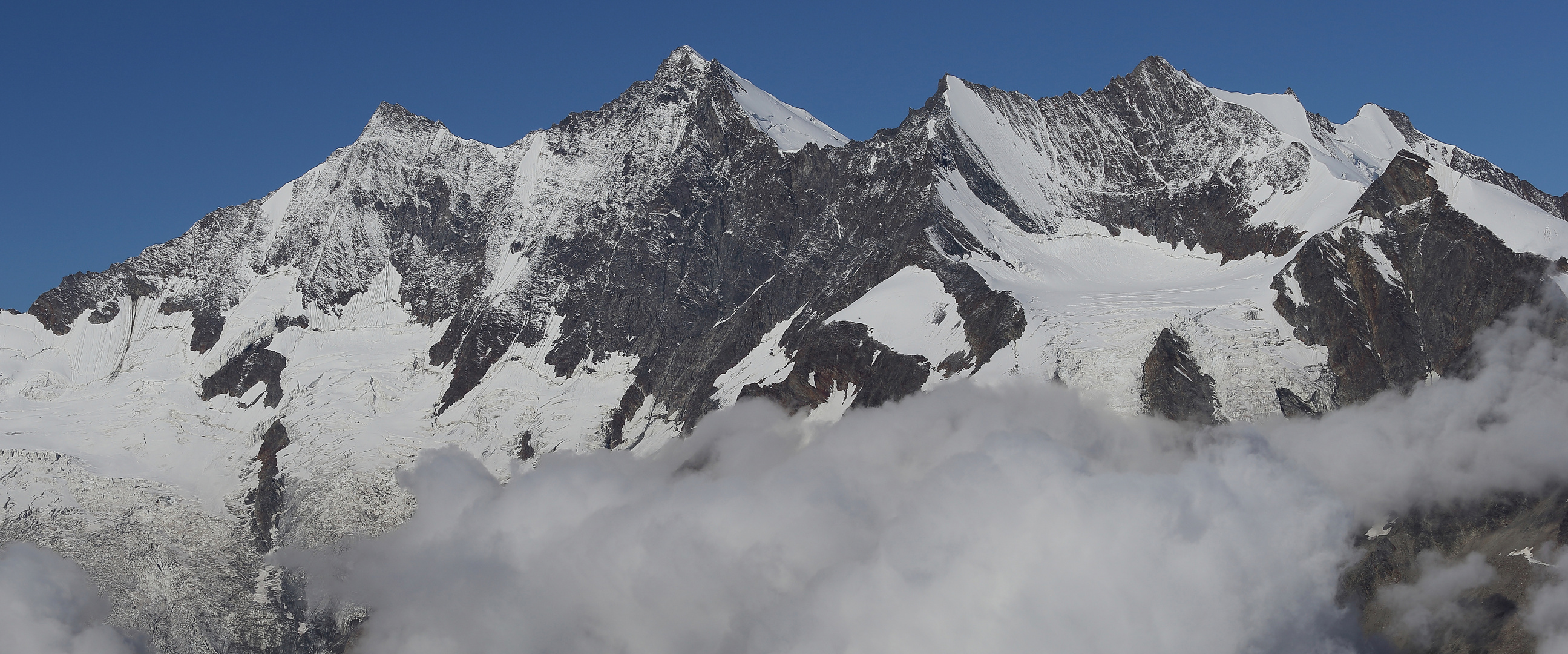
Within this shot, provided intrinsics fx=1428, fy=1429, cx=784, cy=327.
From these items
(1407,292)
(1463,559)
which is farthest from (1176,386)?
(1463,559)

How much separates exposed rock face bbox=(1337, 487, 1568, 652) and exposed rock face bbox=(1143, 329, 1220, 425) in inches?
1059

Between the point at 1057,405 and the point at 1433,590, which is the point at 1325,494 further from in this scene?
the point at 1057,405

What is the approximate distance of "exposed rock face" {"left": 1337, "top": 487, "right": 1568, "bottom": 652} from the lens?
6688 inches

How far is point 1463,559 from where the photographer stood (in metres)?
178

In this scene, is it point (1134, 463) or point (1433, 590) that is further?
point (1134, 463)

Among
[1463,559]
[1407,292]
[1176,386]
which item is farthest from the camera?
[1407,292]

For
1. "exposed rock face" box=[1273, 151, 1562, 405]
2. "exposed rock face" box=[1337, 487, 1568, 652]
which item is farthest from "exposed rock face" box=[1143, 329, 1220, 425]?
"exposed rock face" box=[1337, 487, 1568, 652]

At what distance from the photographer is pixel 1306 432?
18350cm

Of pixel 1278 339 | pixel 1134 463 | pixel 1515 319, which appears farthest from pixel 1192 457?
pixel 1515 319

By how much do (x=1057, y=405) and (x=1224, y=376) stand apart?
22.4 m

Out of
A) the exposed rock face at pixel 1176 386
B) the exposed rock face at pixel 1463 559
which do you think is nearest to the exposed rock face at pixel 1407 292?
the exposed rock face at pixel 1176 386

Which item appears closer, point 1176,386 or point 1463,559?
point 1463,559

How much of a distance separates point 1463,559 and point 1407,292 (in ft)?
121

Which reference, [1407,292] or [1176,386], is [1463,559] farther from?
[1176,386]
